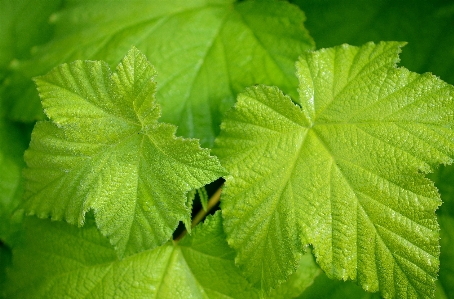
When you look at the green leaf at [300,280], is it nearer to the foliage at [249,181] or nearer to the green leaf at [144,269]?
the foliage at [249,181]

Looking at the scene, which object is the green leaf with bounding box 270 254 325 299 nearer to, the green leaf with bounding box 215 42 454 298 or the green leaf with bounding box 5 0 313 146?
the green leaf with bounding box 215 42 454 298

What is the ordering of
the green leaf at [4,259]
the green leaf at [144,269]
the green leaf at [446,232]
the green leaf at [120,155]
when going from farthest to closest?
the green leaf at [4,259], the green leaf at [446,232], the green leaf at [144,269], the green leaf at [120,155]

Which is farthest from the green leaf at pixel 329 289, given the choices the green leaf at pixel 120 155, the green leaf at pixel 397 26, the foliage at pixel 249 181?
the green leaf at pixel 397 26

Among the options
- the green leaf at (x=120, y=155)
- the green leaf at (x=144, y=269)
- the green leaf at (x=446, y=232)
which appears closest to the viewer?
the green leaf at (x=120, y=155)

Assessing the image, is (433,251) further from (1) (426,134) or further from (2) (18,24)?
(2) (18,24)

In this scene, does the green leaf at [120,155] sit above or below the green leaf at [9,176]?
above

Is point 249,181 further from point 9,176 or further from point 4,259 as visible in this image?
point 4,259
